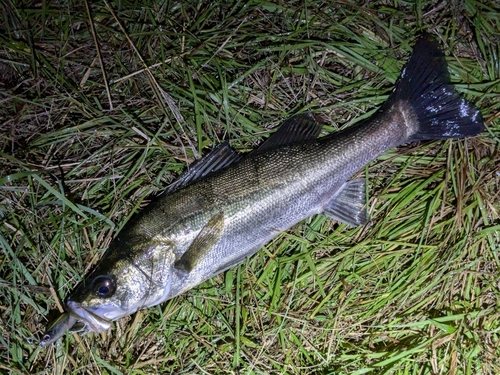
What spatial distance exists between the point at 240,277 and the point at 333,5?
1.83 m

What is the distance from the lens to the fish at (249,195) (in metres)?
2.30

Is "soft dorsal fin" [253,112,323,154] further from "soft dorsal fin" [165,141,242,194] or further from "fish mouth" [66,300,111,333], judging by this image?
"fish mouth" [66,300,111,333]

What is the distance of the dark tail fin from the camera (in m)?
2.48

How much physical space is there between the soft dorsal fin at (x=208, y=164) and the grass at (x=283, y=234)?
0.56 ft

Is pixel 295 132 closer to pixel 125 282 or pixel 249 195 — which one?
pixel 249 195

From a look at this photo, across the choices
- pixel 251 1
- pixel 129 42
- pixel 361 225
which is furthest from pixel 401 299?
pixel 129 42

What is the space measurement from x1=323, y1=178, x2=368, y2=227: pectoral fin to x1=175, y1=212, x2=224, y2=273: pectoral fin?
0.67 metres

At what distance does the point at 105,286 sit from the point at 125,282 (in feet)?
0.36

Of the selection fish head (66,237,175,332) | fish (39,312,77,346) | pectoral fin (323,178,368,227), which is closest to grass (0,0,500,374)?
pectoral fin (323,178,368,227)

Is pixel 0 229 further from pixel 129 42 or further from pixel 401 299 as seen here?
pixel 401 299

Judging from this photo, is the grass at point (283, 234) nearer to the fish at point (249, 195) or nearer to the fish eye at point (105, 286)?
the fish at point (249, 195)

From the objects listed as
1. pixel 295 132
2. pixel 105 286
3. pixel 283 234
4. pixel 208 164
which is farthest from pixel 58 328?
pixel 295 132

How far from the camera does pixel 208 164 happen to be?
248 centimetres

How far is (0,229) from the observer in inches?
107
